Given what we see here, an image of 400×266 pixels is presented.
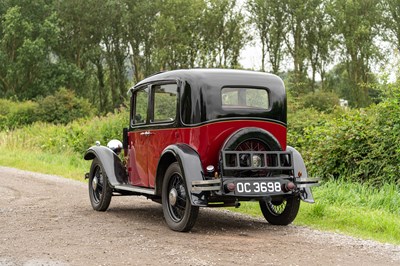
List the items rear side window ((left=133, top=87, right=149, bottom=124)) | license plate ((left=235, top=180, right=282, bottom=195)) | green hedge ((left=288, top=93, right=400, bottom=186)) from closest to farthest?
license plate ((left=235, top=180, right=282, bottom=195)) < rear side window ((left=133, top=87, right=149, bottom=124)) < green hedge ((left=288, top=93, right=400, bottom=186))

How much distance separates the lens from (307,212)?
8656 mm

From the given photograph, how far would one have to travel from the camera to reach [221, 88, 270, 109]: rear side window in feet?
24.9

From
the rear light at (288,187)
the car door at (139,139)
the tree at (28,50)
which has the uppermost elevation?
the tree at (28,50)

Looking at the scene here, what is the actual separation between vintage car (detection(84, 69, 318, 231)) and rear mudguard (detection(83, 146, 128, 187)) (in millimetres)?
390

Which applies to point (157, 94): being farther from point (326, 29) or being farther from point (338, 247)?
point (326, 29)

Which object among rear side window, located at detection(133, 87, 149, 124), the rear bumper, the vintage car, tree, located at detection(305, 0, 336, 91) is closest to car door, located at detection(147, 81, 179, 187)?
the vintage car

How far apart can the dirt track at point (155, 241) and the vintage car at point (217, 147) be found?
440mm

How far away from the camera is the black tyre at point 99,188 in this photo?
352 inches

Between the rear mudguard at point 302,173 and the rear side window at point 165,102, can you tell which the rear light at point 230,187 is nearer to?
the rear mudguard at point 302,173

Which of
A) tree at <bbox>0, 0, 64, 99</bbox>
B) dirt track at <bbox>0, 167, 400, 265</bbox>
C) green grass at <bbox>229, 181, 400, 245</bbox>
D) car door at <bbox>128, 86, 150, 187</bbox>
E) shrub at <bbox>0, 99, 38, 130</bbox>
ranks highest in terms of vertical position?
tree at <bbox>0, 0, 64, 99</bbox>

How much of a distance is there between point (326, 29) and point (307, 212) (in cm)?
3656

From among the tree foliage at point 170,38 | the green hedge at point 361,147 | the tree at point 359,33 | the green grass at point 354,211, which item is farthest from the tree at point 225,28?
the green grass at point 354,211

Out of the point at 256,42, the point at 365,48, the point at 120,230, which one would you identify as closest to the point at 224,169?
the point at 120,230

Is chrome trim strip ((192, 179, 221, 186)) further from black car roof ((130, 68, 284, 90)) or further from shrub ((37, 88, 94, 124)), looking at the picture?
shrub ((37, 88, 94, 124))
